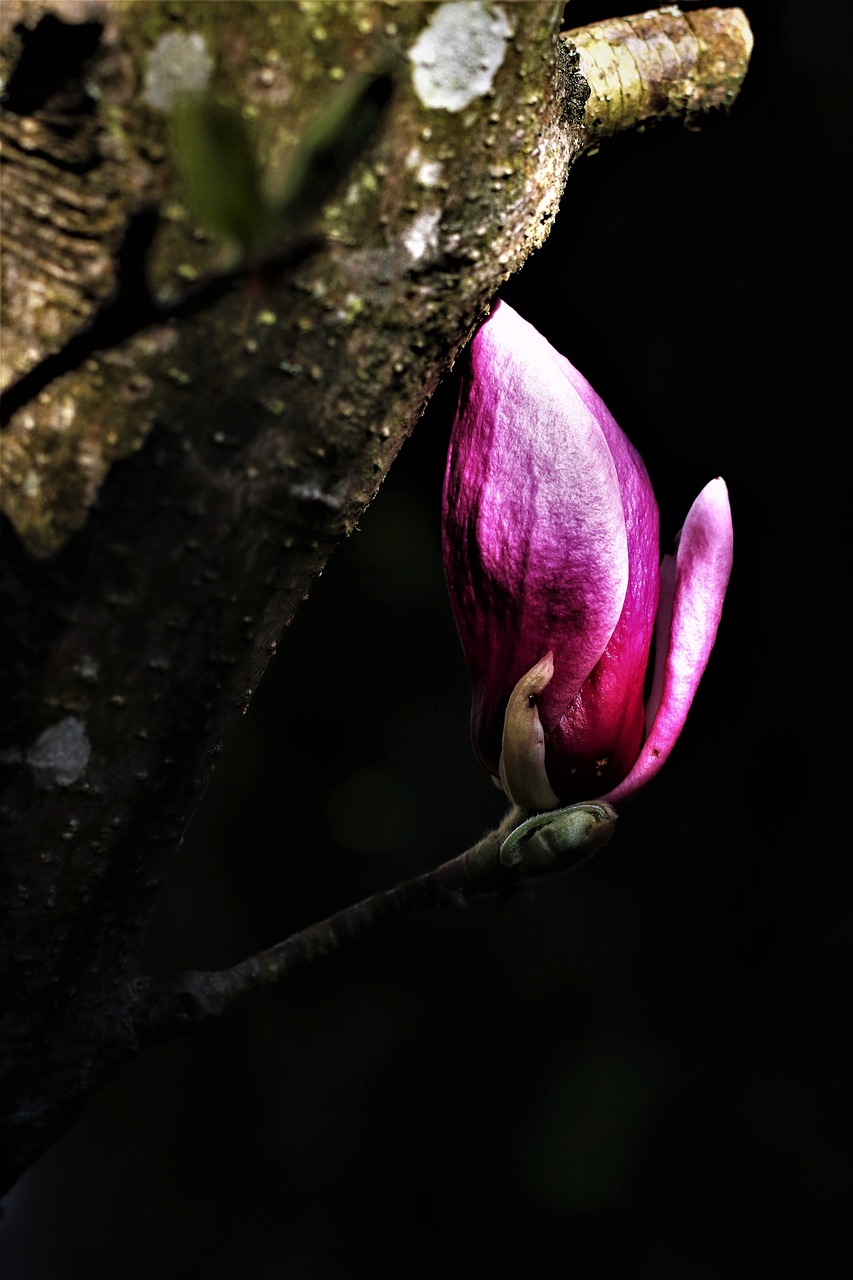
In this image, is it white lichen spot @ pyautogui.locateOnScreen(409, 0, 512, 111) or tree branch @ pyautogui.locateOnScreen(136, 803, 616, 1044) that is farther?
tree branch @ pyautogui.locateOnScreen(136, 803, 616, 1044)

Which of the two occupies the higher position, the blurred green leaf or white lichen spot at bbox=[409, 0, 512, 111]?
white lichen spot at bbox=[409, 0, 512, 111]

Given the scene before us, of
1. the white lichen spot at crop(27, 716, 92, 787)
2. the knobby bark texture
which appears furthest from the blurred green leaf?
the white lichen spot at crop(27, 716, 92, 787)

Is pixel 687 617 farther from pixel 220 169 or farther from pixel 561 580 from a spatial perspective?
pixel 220 169

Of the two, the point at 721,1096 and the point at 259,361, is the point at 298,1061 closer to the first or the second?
the point at 721,1096

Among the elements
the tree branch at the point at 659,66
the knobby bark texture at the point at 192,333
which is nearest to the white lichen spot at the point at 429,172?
the knobby bark texture at the point at 192,333

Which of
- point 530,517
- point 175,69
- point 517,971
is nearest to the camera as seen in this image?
point 175,69

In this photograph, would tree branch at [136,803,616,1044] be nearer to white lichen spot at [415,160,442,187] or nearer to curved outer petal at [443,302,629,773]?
curved outer petal at [443,302,629,773]

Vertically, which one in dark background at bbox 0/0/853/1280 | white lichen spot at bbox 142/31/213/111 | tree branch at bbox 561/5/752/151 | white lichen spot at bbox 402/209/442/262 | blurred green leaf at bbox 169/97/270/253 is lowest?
dark background at bbox 0/0/853/1280

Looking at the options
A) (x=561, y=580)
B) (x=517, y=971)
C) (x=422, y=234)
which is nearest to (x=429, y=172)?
(x=422, y=234)
